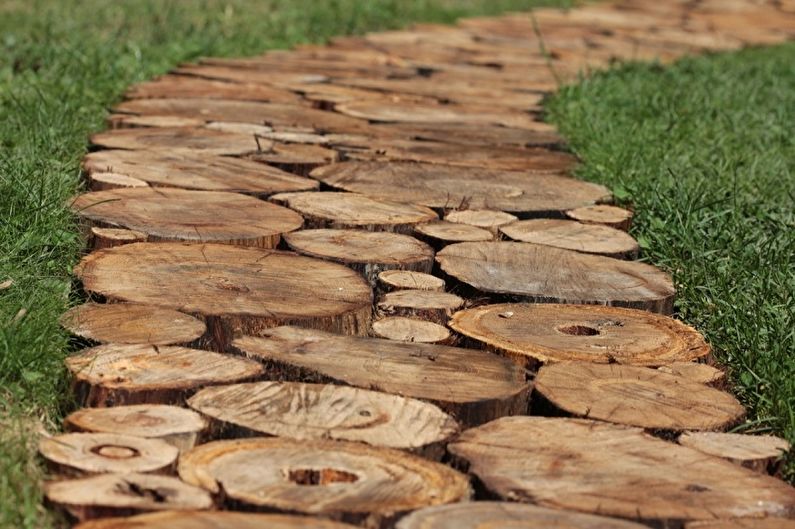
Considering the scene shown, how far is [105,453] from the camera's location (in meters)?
2.31

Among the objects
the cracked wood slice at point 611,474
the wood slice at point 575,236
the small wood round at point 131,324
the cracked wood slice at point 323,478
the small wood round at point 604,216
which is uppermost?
the small wood round at point 604,216

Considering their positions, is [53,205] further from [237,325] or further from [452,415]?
[452,415]

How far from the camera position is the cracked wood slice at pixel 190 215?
142 inches

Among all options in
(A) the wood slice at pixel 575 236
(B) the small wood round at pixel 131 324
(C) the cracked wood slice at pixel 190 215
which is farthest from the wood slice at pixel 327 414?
(A) the wood slice at pixel 575 236

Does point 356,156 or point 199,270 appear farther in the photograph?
point 356,156

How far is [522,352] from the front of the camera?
9.77 ft

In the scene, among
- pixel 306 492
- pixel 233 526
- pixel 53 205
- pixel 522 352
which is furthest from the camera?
pixel 53 205

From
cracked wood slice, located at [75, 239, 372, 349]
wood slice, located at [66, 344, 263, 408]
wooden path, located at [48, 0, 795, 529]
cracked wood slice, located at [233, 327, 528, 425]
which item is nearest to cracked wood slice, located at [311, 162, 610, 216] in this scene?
wooden path, located at [48, 0, 795, 529]

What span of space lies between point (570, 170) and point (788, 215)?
0.84 metres

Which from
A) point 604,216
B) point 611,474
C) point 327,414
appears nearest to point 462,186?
point 604,216

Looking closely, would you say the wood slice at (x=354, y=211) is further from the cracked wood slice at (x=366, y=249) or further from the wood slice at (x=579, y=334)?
the wood slice at (x=579, y=334)

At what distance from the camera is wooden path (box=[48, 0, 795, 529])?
2.28 m

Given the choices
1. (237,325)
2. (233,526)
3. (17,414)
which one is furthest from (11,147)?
(233,526)

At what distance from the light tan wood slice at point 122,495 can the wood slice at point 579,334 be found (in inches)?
39.5
